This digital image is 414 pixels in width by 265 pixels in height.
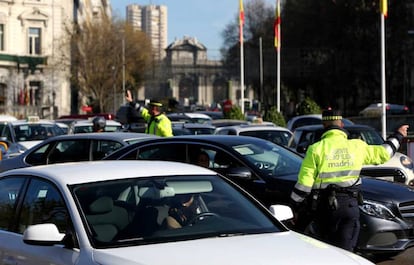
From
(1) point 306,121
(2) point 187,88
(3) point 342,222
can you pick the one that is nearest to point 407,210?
(3) point 342,222

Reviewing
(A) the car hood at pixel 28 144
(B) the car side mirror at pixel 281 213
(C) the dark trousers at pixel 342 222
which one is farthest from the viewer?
(A) the car hood at pixel 28 144

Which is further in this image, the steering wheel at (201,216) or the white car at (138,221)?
the steering wheel at (201,216)

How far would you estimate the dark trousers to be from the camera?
264 inches

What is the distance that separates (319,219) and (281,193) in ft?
5.58

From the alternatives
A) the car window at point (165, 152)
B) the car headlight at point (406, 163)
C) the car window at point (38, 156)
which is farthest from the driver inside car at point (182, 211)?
the car headlight at point (406, 163)

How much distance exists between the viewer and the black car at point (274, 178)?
8.02 m

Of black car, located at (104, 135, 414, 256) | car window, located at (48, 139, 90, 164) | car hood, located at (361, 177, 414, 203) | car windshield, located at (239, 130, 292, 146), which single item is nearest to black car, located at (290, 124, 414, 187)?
car windshield, located at (239, 130, 292, 146)

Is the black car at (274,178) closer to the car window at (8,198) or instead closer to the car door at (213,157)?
the car door at (213,157)

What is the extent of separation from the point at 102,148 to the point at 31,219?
6802mm

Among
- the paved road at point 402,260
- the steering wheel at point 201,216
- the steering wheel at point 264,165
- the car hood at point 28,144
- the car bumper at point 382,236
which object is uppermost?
the steering wheel at point 264,165

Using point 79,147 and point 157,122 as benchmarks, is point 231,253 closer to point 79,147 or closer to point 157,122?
point 79,147

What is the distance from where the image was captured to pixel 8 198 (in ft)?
19.4

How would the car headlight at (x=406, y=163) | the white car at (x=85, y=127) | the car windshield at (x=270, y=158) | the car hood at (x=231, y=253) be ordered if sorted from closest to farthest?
the car hood at (x=231, y=253), the car windshield at (x=270, y=158), the car headlight at (x=406, y=163), the white car at (x=85, y=127)

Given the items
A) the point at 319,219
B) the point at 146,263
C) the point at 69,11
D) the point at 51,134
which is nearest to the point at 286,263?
the point at 146,263
